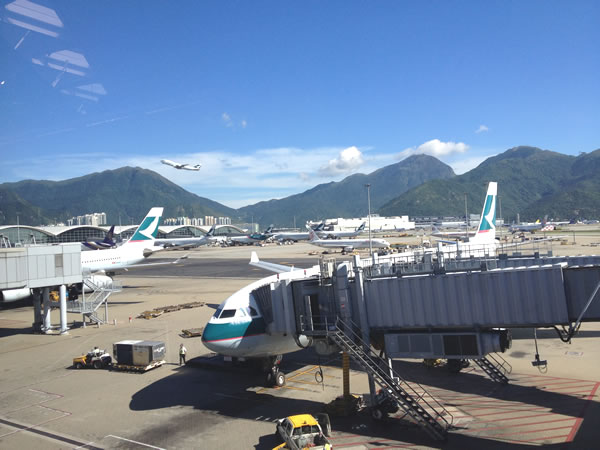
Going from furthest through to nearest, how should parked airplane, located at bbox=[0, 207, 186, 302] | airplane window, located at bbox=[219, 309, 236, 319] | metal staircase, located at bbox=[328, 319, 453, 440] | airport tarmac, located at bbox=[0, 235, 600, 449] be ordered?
A: parked airplane, located at bbox=[0, 207, 186, 302], airplane window, located at bbox=[219, 309, 236, 319], airport tarmac, located at bbox=[0, 235, 600, 449], metal staircase, located at bbox=[328, 319, 453, 440]

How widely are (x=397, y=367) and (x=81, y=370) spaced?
22.5 metres

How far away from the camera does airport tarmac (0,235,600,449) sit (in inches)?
736

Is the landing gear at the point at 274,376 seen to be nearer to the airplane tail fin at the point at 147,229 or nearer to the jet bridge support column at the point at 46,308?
the jet bridge support column at the point at 46,308

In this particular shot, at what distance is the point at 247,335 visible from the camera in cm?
2400

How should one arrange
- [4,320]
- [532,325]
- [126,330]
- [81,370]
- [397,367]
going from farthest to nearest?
[4,320] → [126,330] → [81,370] → [397,367] → [532,325]

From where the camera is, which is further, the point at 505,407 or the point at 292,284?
the point at 292,284

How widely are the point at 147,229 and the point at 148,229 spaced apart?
15cm

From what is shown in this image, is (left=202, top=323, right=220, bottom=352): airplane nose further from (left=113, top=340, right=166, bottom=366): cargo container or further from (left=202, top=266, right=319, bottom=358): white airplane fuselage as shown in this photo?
(left=113, top=340, right=166, bottom=366): cargo container

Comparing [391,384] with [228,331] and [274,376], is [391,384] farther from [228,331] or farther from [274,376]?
[228,331]

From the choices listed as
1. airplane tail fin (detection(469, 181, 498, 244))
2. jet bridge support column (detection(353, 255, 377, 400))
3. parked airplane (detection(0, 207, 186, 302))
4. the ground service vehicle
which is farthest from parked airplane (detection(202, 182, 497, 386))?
airplane tail fin (detection(469, 181, 498, 244))

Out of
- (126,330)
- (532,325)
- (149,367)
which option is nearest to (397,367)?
(532,325)

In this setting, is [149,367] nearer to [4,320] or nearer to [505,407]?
[505,407]

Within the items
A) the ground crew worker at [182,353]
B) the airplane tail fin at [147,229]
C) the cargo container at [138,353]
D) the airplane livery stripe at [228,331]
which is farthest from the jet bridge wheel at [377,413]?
the airplane tail fin at [147,229]

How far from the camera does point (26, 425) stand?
21.4 meters
